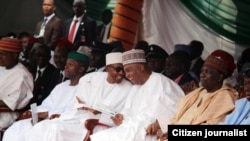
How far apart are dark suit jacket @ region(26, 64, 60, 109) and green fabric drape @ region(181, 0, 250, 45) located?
2.40m

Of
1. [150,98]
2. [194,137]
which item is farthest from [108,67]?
[194,137]

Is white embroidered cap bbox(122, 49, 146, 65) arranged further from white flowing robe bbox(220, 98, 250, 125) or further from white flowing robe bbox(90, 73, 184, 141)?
white flowing robe bbox(220, 98, 250, 125)

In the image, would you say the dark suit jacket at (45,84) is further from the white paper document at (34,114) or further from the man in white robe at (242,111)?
the man in white robe at (242,111)

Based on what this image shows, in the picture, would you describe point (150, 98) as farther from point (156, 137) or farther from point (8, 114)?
point (8, 114)

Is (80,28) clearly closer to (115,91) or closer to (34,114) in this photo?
(34,114)

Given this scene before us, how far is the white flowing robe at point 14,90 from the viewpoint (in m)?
7.48

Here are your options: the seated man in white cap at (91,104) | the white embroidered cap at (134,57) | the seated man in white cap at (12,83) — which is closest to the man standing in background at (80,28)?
the seated man in white cap at (12,83)

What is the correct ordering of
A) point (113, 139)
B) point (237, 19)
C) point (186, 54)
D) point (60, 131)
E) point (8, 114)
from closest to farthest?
point (113, 139) < point (60, 131) < point (186, 54) < point (8, 114) < point (237, 19)

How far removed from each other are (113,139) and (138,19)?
3.87m

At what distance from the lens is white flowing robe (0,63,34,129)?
7477 mm

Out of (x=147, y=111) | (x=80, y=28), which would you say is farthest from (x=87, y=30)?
(x=147, y=111)

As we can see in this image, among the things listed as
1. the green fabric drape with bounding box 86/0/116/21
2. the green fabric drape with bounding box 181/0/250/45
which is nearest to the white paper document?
the green fabric drape with bounding box 181/0/250/45

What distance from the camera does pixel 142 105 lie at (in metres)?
6.20

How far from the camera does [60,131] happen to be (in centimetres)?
645
